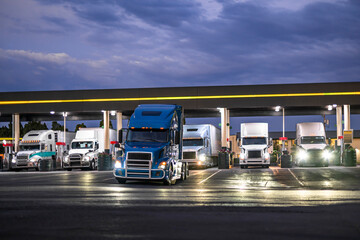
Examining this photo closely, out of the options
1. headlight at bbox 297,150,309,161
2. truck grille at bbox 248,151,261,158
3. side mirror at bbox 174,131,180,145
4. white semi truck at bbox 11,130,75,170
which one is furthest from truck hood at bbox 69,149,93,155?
side mirror at bbox 174,131,180,145

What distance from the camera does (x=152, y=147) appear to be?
73.6 ft

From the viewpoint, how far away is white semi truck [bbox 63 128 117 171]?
4284 cm

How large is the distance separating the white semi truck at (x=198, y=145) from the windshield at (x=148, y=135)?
17.7m

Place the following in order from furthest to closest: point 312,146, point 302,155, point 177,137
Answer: point 302,155 < point 312,146 < point 177,137

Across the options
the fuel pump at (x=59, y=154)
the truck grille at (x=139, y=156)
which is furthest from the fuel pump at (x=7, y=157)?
the truck grille at (x=139, y=156)

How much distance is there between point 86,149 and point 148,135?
2137cm

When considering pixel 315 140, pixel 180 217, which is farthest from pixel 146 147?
pixel 315 140

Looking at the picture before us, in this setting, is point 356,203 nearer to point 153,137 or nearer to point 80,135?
point 153,137

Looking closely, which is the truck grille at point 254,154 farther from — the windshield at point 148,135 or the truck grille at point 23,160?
the windshield at point 148,135

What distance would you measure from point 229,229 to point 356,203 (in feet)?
19.9

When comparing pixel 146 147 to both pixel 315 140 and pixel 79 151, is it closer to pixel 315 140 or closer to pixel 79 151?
pixel 79 151

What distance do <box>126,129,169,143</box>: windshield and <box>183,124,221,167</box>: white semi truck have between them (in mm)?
17713

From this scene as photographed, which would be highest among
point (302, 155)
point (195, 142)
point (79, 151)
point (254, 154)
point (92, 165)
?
point (195, 142)

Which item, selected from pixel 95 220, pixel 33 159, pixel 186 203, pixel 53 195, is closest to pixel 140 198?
pixel 186 203
